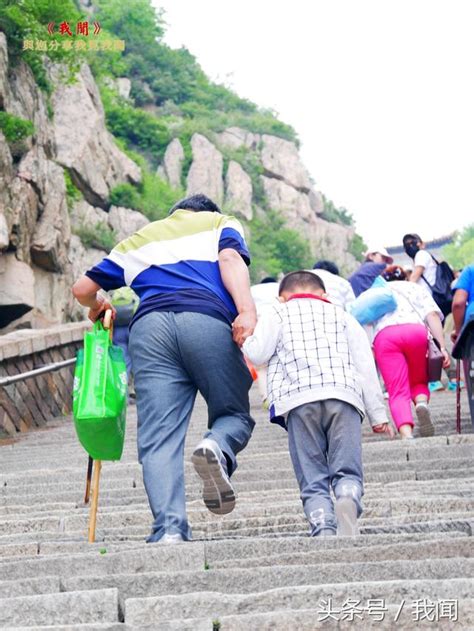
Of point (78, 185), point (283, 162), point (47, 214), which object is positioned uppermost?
point (283, 162)

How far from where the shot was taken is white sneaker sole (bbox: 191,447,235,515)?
182 inches

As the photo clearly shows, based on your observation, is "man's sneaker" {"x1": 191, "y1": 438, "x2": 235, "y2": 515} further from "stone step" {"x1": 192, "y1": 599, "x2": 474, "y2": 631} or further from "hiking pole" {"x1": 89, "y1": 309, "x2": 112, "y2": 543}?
"stone step" {"x1": 192, "y1": 599, "x2": 474, "y2": 631}

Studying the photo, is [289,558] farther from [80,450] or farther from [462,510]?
[80,450]

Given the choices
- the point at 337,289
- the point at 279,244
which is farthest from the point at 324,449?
the point at 279,244

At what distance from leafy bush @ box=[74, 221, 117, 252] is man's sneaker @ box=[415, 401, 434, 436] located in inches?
882

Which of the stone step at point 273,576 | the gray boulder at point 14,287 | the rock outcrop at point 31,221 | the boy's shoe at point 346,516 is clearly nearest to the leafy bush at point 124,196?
→ the rock outcrop at point 31,221

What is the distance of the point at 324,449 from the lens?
5.16m

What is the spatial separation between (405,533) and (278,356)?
960mm

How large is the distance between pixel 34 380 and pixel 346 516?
27.9 feet

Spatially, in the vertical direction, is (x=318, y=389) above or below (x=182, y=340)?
below

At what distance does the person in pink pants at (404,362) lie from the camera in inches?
336

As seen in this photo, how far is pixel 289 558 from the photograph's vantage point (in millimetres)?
3947

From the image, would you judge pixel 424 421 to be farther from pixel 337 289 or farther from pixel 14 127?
pixel 14 127

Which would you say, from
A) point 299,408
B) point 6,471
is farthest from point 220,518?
point 6,471
